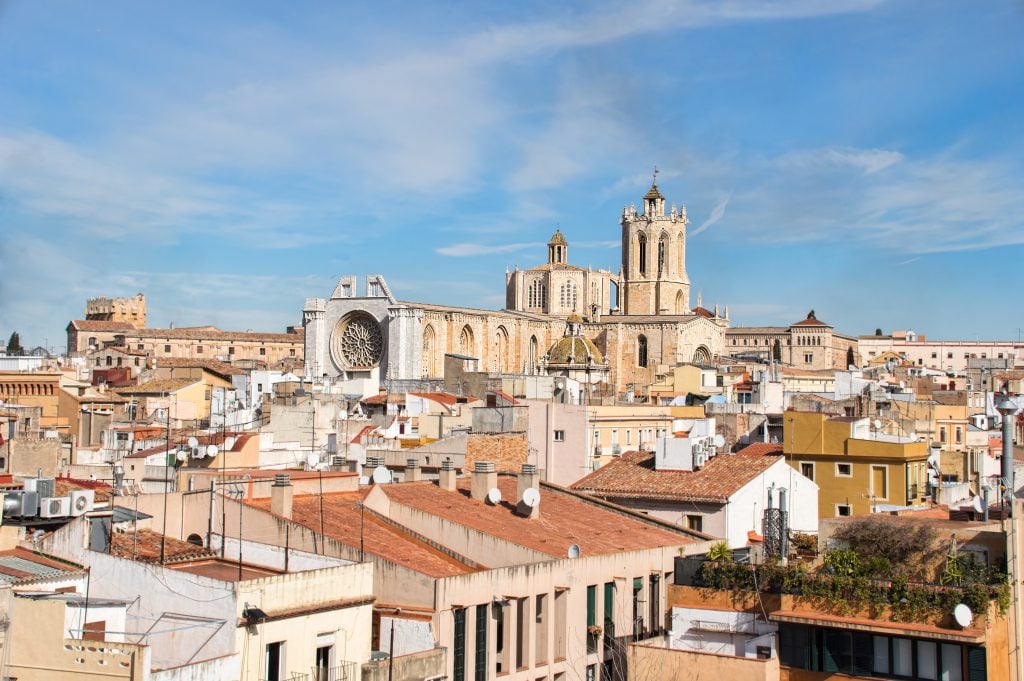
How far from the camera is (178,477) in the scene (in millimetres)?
22406

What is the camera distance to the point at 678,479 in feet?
79.2

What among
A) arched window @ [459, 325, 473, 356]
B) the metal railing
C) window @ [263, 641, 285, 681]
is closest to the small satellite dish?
the metal railing

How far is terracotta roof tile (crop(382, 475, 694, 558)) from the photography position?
1920 centimetres

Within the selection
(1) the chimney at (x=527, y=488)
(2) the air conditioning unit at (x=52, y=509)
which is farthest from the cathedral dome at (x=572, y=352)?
(2) the air conditioning unit at (x=52, y=509)

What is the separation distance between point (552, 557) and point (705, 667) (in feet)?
13.7

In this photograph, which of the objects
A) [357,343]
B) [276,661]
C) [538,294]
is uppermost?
[538,294]

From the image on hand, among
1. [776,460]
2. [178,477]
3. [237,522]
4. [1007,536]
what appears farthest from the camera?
[776,460]

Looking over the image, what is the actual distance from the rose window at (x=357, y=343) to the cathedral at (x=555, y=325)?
56mm

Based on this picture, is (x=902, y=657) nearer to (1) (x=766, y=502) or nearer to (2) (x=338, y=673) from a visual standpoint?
(2) (x=338, y=673)

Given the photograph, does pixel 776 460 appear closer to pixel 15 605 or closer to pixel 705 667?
pixel 705 667

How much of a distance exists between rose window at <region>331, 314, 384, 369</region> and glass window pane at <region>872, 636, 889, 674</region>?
66.3 metres

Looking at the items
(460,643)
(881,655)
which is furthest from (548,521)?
(881,655)

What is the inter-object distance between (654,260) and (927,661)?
299 ft

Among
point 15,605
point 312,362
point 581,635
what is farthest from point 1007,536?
point 312,362
